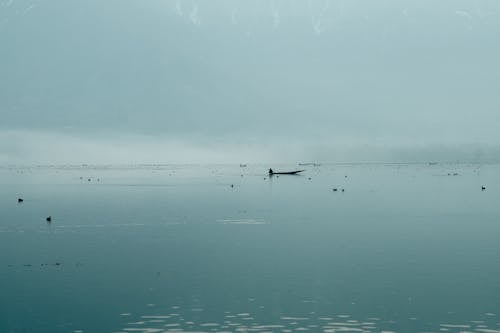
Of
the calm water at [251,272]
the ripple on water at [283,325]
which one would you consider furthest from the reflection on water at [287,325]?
the calm water at [251,272]

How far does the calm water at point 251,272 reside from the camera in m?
43.5

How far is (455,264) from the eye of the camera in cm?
6153

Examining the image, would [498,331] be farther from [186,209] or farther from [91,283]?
[186,209]

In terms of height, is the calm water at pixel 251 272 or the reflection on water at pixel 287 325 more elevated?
the calm water at pixel 251 272

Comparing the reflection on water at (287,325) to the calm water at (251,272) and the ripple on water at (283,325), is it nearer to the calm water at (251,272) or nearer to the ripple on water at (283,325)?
the ripple on water at (283,325)

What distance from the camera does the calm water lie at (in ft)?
143

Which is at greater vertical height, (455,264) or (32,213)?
(32,213)

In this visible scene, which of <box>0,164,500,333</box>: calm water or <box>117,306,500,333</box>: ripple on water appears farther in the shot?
<box>0,164,500,333</box>: calm water

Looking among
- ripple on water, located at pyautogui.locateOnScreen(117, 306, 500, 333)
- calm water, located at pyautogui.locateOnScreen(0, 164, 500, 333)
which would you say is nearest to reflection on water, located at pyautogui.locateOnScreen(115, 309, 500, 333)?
ripple on water, located at pyautogui.locateOnScreen(117, 306, 500, 333)

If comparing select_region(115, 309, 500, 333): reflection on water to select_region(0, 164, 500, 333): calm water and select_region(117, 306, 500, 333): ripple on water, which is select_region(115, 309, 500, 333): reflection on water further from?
select_region(0, 164, 500, 333): calm water

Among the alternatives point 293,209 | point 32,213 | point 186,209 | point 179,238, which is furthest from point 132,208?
point 179,238

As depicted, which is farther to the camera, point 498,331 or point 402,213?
point 402,213

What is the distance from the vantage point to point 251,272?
58.3 metres

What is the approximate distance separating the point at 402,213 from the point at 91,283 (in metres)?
71.4
